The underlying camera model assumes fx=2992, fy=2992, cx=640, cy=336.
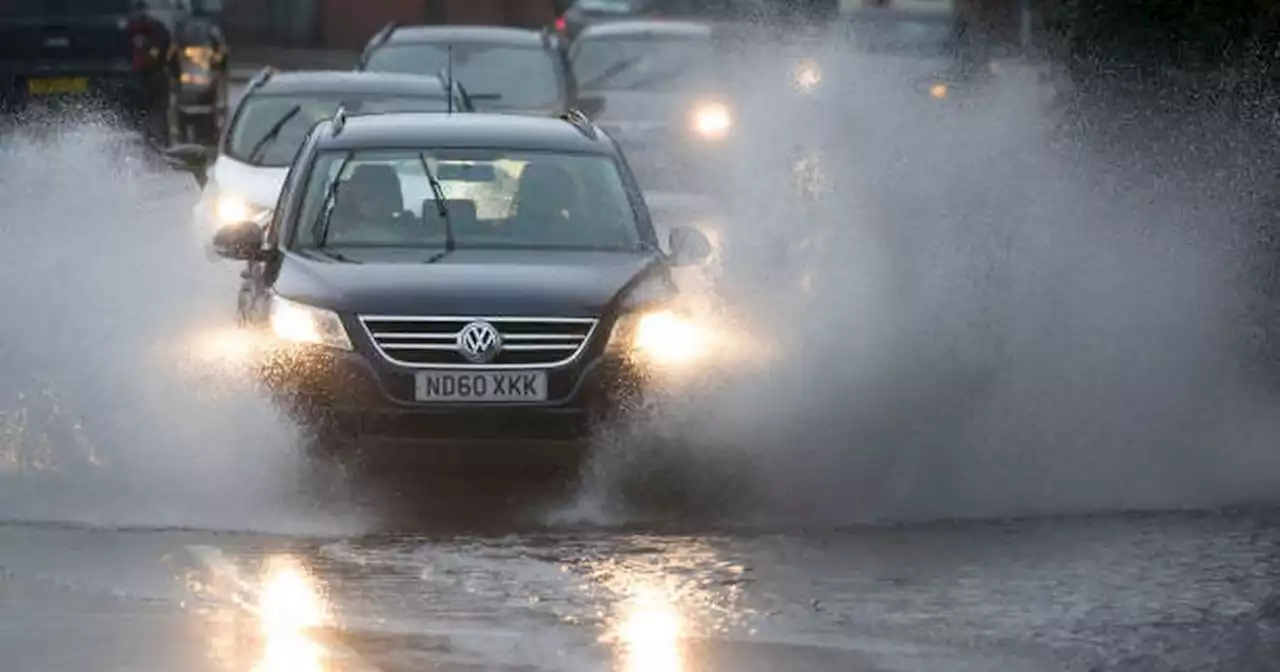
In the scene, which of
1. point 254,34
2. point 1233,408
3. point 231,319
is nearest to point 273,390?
point 231,319

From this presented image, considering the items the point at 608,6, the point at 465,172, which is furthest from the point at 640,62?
the point at 608,6

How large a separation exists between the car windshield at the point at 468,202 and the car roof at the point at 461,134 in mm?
59

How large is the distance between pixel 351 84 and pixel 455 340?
8404 mm

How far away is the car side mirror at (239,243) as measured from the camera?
12016mm

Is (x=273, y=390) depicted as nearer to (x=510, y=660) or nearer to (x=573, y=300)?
(x=573, y=300)

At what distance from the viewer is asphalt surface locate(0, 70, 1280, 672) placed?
8.37 metres

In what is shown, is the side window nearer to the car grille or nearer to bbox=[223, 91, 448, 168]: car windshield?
the car grille

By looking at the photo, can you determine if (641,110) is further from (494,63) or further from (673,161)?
(494,63)

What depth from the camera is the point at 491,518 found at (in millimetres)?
10828

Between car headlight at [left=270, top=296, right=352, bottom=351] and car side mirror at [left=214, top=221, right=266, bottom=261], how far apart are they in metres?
0.83

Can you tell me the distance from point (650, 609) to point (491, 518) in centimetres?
194

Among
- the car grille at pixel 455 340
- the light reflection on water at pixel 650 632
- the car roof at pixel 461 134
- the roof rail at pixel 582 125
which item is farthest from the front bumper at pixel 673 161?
the light reflection on water at pixel 650 632

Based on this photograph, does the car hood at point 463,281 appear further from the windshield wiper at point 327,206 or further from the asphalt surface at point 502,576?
the asphalt surface at point 502,576

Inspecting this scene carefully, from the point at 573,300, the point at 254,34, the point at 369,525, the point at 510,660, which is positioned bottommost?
the point at 510,660
